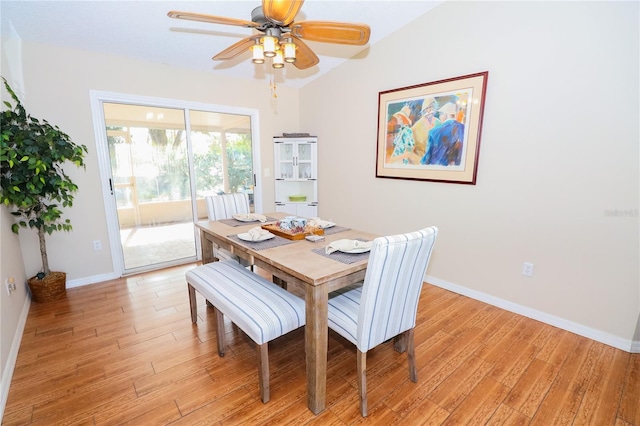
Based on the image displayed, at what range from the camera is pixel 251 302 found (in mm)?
1682

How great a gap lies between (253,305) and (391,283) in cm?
78

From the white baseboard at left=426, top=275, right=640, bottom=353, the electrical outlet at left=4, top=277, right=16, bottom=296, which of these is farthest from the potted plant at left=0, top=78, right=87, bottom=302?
the white baseboard at left=426, top=275, right=640, bottom=353

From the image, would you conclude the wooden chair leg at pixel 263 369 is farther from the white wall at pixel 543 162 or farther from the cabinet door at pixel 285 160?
the cabinet door at pixel 285 160

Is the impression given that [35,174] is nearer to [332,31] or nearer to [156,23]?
[156,23]

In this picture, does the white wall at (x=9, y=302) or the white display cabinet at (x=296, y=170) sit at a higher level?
the white display cabinet at (x=296, y=170)

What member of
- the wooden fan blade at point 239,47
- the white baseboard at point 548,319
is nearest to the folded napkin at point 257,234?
the wooden fan blade at point 239,47

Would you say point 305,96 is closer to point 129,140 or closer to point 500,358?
point 129,140

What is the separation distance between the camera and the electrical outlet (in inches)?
82.8

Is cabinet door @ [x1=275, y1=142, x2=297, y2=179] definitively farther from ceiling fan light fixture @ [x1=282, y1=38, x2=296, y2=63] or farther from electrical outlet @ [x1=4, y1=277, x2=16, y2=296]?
electrical outlet @ [x1=4, y1=277, x2=16, y2=296]

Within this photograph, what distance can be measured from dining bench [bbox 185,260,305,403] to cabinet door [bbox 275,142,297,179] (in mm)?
2391

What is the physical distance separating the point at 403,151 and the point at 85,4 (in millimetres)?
3004

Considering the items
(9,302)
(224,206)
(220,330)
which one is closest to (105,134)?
(224,206)

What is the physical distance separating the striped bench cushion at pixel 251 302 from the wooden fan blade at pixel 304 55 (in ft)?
5.28

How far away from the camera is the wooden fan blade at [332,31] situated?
5.57ft
